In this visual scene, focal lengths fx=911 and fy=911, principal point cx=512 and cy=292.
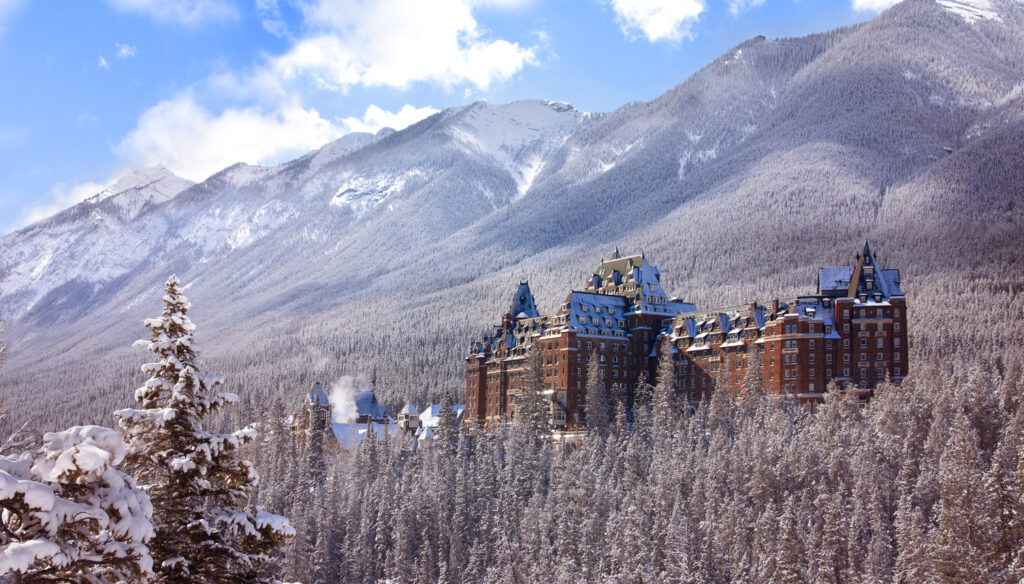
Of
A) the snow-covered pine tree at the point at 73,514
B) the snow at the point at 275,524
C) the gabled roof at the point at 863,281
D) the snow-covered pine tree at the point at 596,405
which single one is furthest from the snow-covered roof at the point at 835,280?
the snow-covered pine tree at the point at 73,514

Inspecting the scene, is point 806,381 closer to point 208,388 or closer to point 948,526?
point 948,526

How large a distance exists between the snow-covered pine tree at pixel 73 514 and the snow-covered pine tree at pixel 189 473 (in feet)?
15.2

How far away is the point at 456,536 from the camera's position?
351ft

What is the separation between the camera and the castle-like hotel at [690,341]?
381ft

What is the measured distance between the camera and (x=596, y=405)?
121438 millimetres

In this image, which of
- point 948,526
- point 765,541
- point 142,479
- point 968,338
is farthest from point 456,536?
point 968,338

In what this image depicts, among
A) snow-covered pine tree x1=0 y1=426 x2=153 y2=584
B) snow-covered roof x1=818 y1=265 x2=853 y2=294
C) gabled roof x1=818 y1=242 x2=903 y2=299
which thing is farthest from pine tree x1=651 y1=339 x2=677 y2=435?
snow-covered pine tree x1=0 y1=426 x2=153 y2=584

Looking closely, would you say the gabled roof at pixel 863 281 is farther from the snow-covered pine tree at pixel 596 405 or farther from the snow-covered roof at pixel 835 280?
the snow-covered pine tree at pixel 596 405

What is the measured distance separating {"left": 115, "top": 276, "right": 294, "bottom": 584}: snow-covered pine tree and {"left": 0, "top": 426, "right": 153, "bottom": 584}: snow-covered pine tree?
464 centimetres

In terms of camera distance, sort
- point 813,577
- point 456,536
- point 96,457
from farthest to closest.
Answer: point 456,536 < point 813,577 < point 96,457

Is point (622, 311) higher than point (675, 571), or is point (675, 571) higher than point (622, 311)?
point (622, 311)

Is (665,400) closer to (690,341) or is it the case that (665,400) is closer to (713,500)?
(690,341)

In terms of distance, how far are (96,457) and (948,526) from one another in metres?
72.0

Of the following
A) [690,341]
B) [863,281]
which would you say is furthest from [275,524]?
[690,341]
